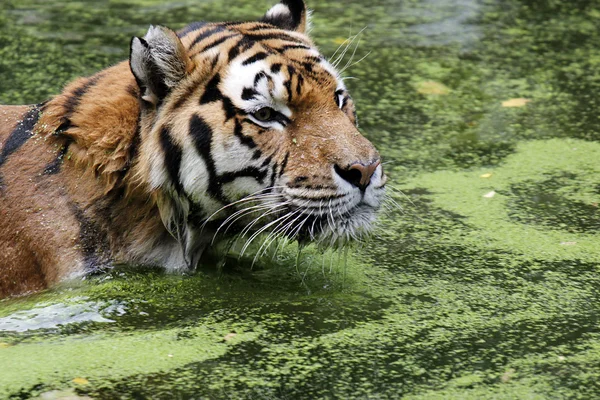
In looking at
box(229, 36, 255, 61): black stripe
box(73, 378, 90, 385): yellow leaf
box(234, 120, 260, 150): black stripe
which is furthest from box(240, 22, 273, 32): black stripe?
box(73, 378, 90, 385): yellow leaf

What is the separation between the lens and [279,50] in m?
3.57

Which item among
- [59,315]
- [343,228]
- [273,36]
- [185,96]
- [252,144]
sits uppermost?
[273,36]

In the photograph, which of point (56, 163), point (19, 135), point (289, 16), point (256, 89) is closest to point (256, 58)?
point (256, 89)

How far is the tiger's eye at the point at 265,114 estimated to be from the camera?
11.2 feet

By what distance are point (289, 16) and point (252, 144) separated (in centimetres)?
74

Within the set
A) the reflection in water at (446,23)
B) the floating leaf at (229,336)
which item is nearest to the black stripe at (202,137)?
the floating leaf at (229,336)

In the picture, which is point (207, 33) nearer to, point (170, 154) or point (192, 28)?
point (192, 28)

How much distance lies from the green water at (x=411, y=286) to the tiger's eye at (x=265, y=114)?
0.56m

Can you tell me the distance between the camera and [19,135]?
142 inches

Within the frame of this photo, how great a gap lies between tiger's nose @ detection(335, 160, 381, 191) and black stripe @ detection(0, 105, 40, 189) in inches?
43.8

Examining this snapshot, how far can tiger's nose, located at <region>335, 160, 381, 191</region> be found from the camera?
3.28 meters

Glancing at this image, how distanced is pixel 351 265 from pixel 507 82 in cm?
230

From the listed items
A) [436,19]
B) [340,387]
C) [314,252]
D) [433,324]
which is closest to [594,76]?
[436,19]

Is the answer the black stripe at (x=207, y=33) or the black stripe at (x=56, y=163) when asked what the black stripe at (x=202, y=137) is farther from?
the black stripe at (x=56, y=163)
